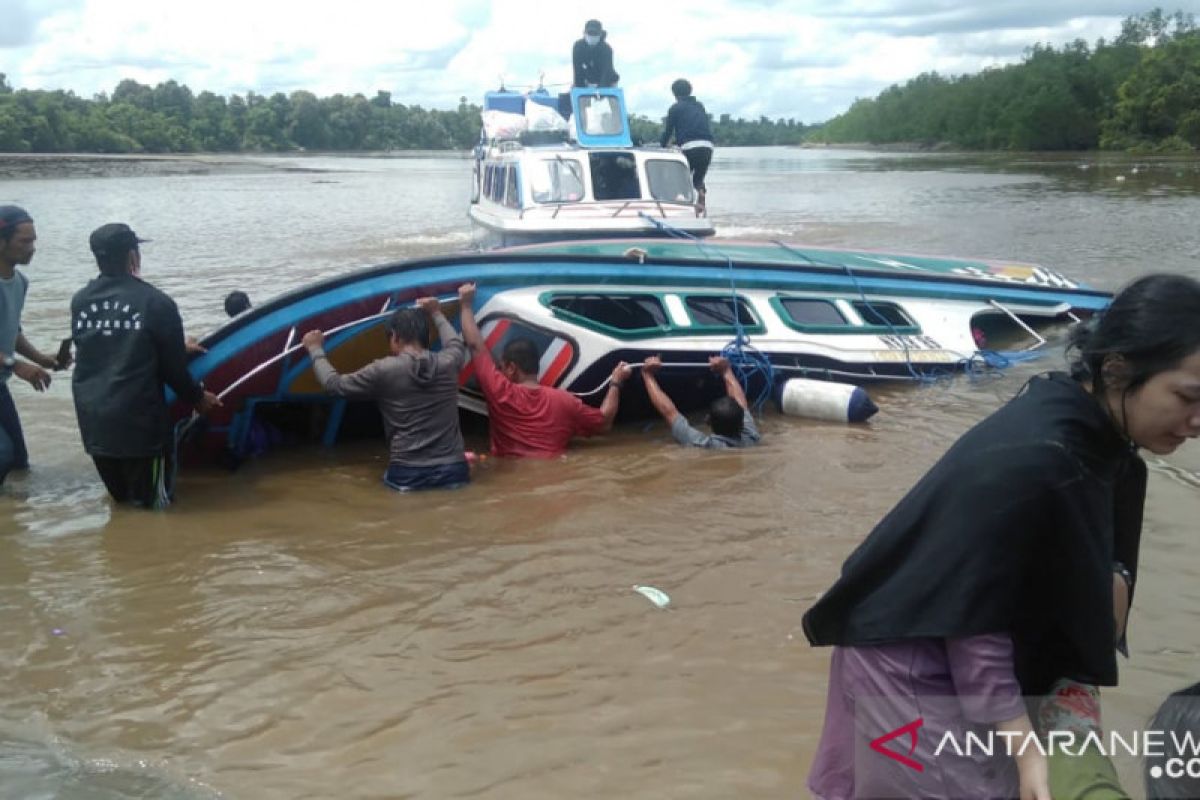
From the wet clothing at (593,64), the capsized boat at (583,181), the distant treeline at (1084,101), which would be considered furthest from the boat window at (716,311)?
the distant treeline at (1084,101)

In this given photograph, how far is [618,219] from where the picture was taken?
40.7ft

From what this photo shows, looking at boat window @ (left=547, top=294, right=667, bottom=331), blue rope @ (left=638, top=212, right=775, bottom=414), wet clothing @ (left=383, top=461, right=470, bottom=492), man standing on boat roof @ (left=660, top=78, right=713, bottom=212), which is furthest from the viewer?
man standing on boat roof @ (left=660, top=78, right=713, bottom=212)

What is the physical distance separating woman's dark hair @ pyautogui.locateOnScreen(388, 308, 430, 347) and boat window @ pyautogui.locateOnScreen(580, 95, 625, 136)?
760 cm

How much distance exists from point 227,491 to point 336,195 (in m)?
36.0

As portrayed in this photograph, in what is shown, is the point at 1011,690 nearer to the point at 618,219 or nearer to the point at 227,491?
the point at 227,491

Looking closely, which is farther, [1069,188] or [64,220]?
[1069,188]

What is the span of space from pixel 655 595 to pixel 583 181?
8431 millimetres

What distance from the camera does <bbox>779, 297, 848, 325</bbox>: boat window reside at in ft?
29.7

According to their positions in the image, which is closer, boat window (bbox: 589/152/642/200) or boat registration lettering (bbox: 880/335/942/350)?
boat registration lettering (bbox: 880/335/942/350)

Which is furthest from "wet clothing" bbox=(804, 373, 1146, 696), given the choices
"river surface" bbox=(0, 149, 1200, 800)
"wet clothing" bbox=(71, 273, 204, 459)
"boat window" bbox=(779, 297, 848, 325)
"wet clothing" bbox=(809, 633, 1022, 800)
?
"boat window" bbox=(779, 297, 848, 325)

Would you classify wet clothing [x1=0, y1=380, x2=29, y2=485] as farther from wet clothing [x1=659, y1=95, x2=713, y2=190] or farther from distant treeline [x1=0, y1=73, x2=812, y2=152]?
distant treeline [x1=0, y1=73, x2=812, y2=152]

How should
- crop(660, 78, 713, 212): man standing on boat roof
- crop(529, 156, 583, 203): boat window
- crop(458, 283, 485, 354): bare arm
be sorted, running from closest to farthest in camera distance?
crop(458, 283, 485, 354): bare arm, crop(529, 156, 583, 203): boat window, crop(660, 78, 713, 212): man standing on boat roof

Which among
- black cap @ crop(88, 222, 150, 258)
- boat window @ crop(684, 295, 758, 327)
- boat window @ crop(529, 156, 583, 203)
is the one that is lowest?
boat window @ crop(684, 295, 758, 327)

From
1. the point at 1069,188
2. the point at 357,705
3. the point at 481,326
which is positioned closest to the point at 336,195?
the point at 1069,188
